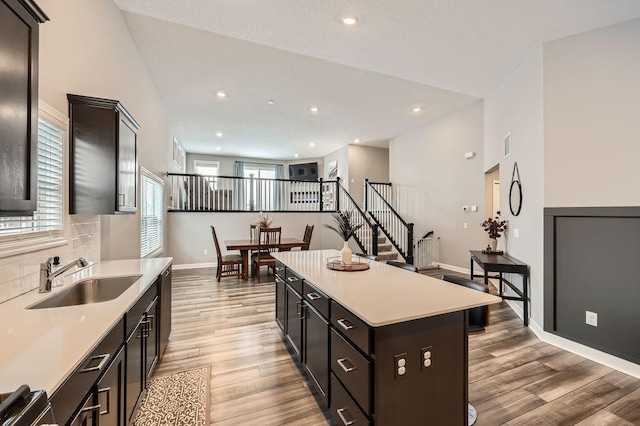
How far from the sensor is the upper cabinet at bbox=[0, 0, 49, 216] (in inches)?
43.1

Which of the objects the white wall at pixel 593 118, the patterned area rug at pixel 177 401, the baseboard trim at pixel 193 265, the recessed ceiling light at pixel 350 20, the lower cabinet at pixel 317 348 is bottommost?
the patterned area rug at pixel 177 401

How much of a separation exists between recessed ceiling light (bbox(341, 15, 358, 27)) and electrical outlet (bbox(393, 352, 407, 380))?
122 inches

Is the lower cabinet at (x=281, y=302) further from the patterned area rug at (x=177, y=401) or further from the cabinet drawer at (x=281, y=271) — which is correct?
the patterned area rug at (x=177, y=401)

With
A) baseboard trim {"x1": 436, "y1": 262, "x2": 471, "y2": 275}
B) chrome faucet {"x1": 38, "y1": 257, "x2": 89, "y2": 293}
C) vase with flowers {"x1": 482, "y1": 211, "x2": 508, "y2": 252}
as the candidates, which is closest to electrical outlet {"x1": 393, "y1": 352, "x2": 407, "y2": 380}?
chrome faucet {"x1": 38, "y1": 257, "x2": 89, "y2": 293}

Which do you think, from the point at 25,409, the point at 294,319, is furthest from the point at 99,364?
the point at 294,319

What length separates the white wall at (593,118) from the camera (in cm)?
266

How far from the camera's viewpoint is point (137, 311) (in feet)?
5.69

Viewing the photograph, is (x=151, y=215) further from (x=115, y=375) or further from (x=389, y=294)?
(x=389, y=294)

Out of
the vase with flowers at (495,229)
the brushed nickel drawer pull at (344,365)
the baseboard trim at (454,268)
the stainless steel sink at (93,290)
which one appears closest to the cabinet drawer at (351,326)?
the brushed nickel drawer pull at (344,365)

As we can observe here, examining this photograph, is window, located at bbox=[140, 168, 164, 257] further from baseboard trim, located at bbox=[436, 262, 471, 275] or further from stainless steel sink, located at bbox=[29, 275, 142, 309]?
baseboard trim, located at bbox=[436, 262, 471, 275]

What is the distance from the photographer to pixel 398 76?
427 centimetres

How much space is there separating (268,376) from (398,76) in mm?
4302

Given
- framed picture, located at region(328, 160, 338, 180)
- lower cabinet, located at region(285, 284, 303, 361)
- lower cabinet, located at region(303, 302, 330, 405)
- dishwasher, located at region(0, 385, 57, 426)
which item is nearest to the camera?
dishwasher, located at region(0, 385, 57, 426)

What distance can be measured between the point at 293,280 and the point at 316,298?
23.3 inches
